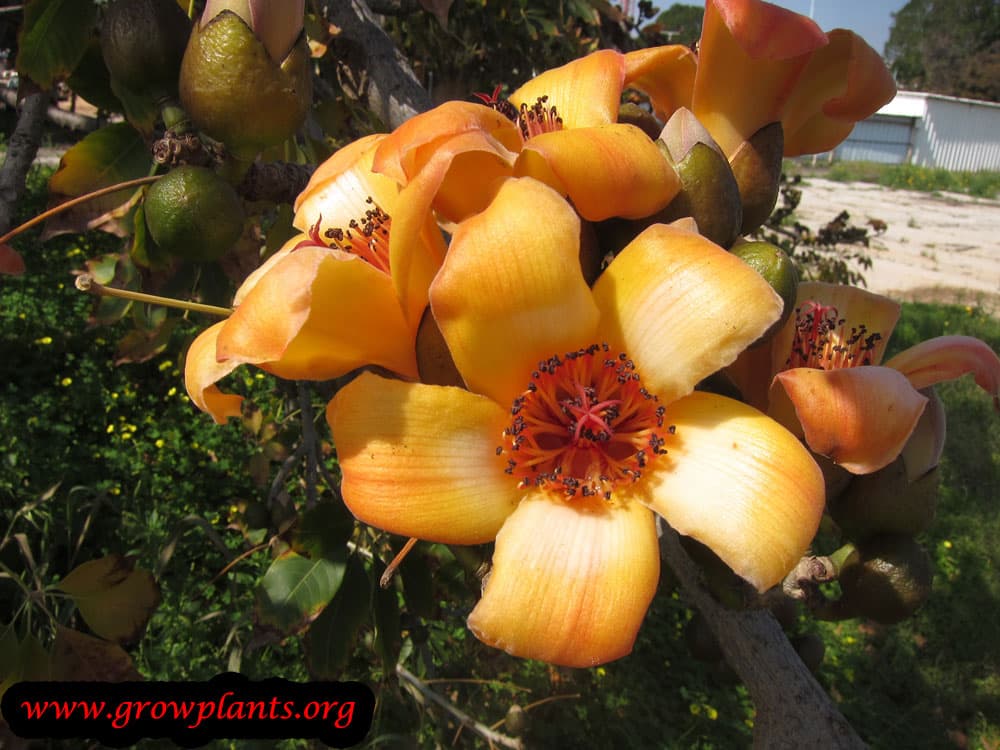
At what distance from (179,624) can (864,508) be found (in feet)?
9.57

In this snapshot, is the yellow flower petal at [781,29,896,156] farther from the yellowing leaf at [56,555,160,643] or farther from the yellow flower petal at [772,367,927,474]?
the yellowing leaf at [56,555,160,643]

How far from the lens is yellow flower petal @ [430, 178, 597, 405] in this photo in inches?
26.0

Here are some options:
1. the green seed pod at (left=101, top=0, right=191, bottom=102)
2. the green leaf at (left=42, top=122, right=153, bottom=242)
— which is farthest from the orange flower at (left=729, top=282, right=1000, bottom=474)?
the green leaf at (left=42, top=122, right=153, bottom=242)

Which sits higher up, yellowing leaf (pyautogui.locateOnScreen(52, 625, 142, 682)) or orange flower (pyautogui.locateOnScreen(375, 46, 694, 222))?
orange flower (pyautogui.locateOnScreen(375, 46, 694, 222))

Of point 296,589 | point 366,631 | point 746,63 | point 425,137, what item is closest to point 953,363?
point 746,63

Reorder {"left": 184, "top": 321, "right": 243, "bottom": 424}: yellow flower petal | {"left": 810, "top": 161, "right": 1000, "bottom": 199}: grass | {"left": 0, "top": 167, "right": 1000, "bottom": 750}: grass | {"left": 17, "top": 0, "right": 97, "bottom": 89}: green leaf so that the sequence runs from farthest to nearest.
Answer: {"left": 810, "top": 161, "right": 1000, "bottom": 199}: grass, {"left": 0, "top": 167, "right": 1000, "bottom": 750}: grass, {"left": 17, "top": 0, "right": 97, "bottom": 89}: green leaf, {"left": 184, "top": 321, "right": 243, "bottom": 424}: yellow flower petal

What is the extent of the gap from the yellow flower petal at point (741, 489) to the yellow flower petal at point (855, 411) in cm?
5

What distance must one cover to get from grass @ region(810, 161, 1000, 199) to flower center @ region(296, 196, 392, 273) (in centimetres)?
2407

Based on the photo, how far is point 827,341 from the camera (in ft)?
3.14

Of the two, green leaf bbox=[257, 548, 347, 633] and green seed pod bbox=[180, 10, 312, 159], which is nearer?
green seed pod bbox=[180, 10, 312, 159]

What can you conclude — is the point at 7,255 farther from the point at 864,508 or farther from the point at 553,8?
the point at 553,8

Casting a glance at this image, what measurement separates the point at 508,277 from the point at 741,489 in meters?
0.28

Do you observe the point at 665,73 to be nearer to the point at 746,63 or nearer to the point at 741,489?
the point at 746,63

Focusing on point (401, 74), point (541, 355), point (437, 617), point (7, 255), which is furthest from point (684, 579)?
point (401, 74)
